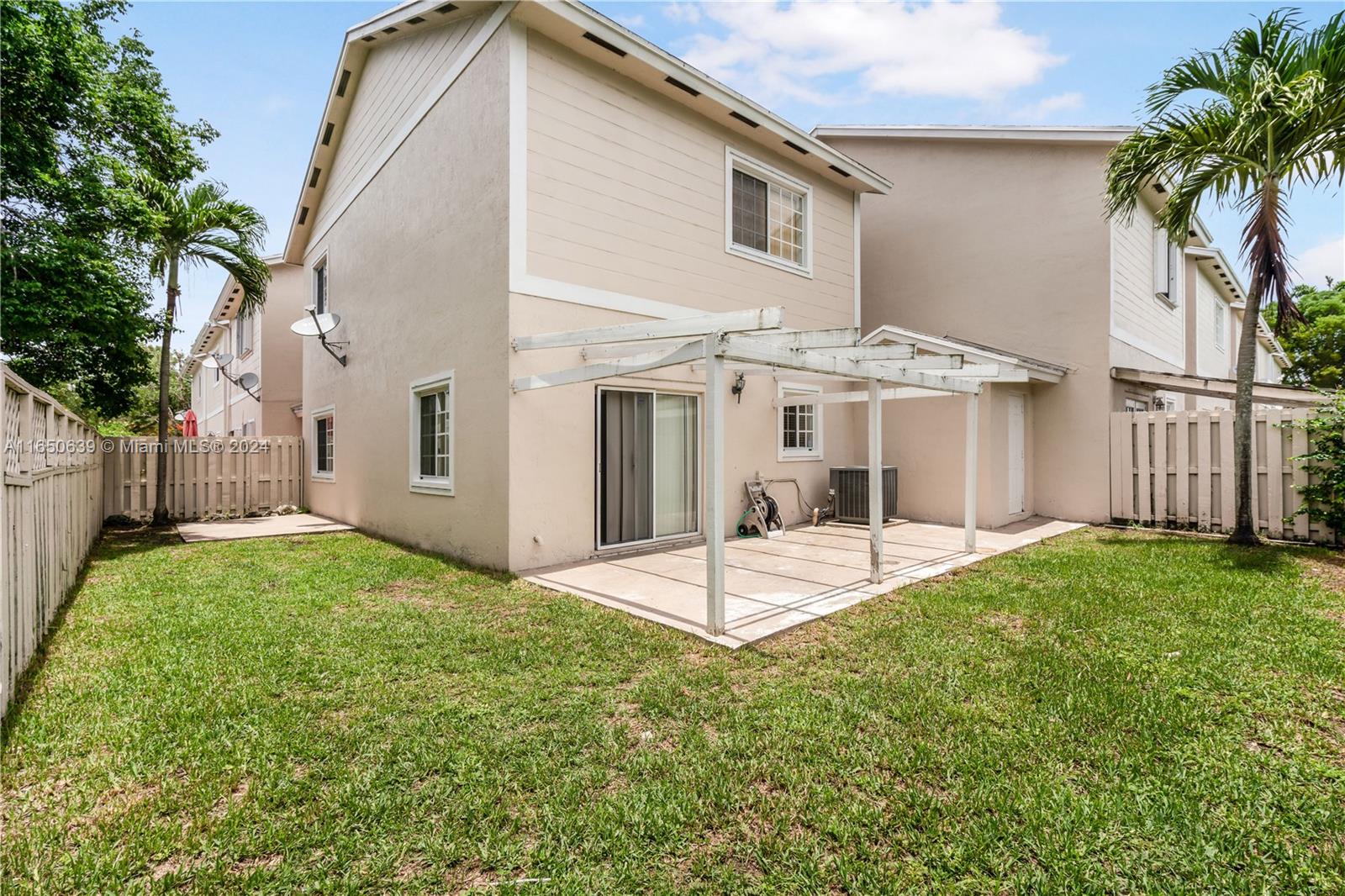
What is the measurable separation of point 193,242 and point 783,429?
10755 millimetres

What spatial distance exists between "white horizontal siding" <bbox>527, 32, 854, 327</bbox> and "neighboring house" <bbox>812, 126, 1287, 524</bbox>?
368cm

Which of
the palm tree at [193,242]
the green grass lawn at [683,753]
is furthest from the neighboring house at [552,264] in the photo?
the green grass lawn at [683,753]

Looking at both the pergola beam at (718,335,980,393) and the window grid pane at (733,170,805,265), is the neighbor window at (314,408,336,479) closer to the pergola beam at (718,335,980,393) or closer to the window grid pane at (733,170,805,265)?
the window grid pane at (733,170,805,265)

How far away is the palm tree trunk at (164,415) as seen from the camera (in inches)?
414

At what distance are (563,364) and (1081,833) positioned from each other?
595cm

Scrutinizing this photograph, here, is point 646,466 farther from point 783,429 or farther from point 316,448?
point 316,448

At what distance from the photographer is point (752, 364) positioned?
5555 millimetres

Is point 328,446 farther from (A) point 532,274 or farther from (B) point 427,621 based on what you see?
(B) point 427,621

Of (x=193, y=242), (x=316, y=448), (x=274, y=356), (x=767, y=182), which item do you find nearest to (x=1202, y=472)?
(x=767, y=182)

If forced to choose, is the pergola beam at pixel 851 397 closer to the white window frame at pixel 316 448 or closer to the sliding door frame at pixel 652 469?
the sliding door frame at pixel 652 469

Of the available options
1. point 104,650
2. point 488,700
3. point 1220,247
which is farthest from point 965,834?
point 1220,247

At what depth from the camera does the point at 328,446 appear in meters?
12.7

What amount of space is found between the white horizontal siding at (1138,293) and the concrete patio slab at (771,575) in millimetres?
A: 4220

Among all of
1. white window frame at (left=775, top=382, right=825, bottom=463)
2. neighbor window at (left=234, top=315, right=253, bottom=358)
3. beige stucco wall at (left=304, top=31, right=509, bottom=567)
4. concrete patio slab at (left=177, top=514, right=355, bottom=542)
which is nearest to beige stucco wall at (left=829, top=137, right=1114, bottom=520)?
white window frame at (left=775, top=382, right=825, bottom=463)
